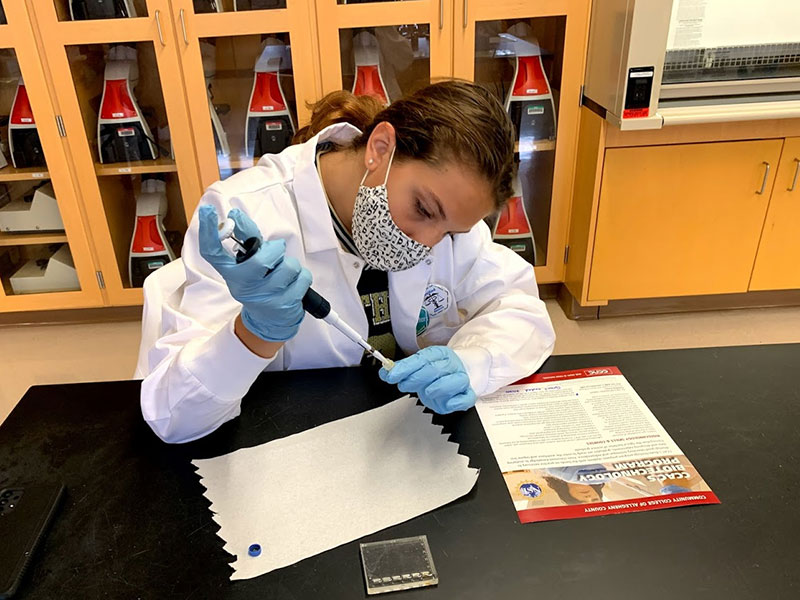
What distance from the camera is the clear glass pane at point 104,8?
215 centimetres

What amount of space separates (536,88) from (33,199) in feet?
6.48

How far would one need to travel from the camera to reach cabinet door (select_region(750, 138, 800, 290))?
2.26m

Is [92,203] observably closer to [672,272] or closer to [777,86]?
[672,272]

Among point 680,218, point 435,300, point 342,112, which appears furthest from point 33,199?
point 680,218

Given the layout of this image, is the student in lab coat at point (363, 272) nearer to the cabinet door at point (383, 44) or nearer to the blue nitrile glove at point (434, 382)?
the blue nitrile glove at point (434, 382)

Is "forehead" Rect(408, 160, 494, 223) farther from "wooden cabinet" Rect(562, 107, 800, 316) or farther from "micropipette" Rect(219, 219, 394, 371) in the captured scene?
"wooden cabinet" Rect(562, 107, 800, 316)

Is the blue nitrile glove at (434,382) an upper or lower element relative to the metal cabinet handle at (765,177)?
upper

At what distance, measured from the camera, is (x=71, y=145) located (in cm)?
230

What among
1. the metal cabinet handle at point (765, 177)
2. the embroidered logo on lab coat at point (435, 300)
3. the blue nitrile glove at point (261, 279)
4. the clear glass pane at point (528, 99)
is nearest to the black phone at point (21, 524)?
the blue nitrile glove at point (261, 279)

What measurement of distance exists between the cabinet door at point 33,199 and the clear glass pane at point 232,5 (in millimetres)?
571

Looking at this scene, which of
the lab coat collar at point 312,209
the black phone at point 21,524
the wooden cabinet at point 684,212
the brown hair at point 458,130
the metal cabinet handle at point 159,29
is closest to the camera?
the black phone at point 21,524

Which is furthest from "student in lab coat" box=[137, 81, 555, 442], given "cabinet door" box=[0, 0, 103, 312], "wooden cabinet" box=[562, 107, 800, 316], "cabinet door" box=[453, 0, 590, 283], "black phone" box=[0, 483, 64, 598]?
"cabinet door" box=[0, 0, 103, 312]

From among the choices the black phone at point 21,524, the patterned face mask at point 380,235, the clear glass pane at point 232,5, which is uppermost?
the clear glass pane at point 232,5

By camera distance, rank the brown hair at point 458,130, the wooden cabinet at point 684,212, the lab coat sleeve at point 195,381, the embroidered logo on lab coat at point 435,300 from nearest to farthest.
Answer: the lab coat sleeve at point 195,381 < the brown hair at point 458,130 < the embroidered logo on lab coat at point 435,300 < the wooden cabinet at point 684,212
